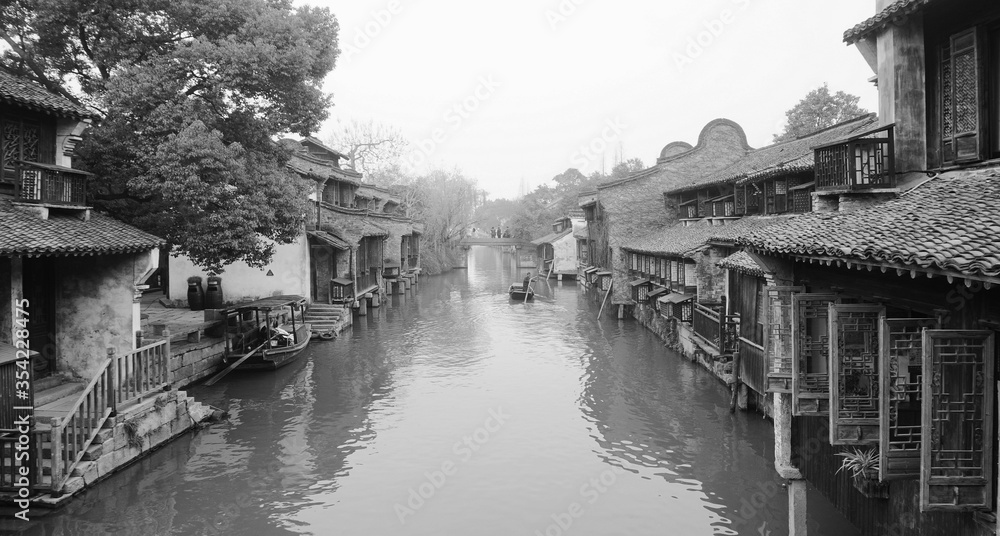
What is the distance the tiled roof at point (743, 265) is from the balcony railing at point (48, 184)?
1464 centimetres

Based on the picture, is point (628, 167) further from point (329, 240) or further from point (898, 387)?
point (898, 387)

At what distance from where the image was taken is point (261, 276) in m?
26.4

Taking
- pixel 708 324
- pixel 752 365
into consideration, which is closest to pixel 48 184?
pixel 752 365

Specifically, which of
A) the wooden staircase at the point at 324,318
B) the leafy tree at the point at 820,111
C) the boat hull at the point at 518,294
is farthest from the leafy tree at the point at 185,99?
the leafy tree at the point at 820,111

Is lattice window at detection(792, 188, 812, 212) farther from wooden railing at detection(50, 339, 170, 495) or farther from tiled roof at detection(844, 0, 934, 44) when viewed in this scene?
wooden railing at detection(50, 339, 170, 495)

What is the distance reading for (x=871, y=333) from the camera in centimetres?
718

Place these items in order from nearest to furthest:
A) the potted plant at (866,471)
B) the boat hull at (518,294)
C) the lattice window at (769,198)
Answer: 1. the potted plant at (866,471)
2. the lattice window at (769,198)
3. the boat hull at (518,294)

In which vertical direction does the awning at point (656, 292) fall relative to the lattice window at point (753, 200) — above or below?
below

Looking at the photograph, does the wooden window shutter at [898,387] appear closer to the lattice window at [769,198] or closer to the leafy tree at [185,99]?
the leafy tree at [185,99]

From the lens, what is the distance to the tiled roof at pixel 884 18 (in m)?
8.67

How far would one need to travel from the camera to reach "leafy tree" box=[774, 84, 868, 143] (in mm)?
37156

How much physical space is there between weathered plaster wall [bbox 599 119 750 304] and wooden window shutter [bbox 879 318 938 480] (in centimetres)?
2844

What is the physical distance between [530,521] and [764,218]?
15095 mm

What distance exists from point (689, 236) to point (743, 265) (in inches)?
467
